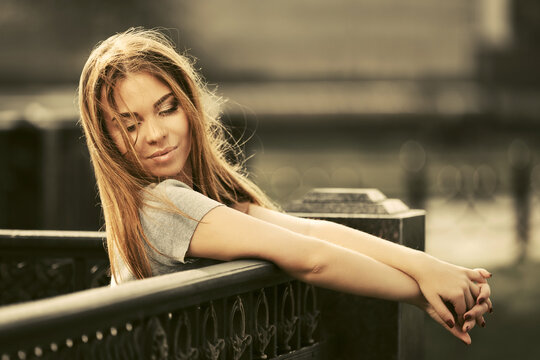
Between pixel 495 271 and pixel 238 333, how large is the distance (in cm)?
881

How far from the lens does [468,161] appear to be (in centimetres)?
2664

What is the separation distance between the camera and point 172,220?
8.75 feet

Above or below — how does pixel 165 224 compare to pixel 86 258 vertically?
above

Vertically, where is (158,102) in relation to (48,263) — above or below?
above

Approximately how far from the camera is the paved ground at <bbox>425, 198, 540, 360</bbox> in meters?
7.14

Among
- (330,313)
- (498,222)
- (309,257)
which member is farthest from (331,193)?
(498,222)

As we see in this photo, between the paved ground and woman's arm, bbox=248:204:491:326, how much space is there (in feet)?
13.5

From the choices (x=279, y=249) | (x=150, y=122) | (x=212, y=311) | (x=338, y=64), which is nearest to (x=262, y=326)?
(x=279, y=249)

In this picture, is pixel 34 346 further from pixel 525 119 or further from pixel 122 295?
pixel 525 119

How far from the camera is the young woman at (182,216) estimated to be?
2.65m

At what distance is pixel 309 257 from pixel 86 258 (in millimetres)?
1548

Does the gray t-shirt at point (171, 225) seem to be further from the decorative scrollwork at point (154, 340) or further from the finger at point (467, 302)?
the finger at point (467, 302)

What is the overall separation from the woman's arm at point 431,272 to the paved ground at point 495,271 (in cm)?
411

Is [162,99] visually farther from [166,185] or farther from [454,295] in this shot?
[454,295]
